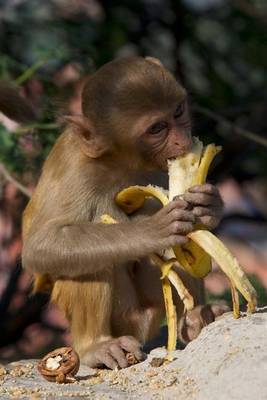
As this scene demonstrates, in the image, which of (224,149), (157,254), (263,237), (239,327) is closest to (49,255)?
(157,254)

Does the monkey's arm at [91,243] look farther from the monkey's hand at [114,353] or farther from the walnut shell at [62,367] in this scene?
the walnut shell at [62,367]

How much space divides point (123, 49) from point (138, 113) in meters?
4.53

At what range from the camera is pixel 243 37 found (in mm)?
12266

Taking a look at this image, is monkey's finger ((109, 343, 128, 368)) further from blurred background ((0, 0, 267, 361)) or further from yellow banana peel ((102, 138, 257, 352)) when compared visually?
blurred background ((0, 0, 267, 361))

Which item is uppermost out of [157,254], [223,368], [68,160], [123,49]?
[123,49]

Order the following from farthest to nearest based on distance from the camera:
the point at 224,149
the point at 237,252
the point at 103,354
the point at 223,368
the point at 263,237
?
1. the point at 263,237
2. the point at 237,252
3. the point at 224,149
4. the point at 103,354
5. the point at 223,368

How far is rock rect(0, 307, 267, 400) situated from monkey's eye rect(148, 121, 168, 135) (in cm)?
119

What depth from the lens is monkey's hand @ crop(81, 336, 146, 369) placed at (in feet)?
23.0

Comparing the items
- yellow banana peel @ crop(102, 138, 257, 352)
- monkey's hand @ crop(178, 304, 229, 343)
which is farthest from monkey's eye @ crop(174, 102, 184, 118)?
monkey's hand @ crop(178, 304, 229, 343)

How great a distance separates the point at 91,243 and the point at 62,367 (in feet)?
2.99

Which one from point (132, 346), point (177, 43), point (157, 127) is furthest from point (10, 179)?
A: point (177, 43)

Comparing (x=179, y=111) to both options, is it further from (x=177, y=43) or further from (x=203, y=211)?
(x=177, y=43)

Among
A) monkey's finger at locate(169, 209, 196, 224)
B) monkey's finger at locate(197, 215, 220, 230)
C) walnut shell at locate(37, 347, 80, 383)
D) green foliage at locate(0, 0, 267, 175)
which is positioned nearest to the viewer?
walnut shell at locate(37, 347, 80, 383)

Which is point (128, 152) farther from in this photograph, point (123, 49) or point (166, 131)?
point (123, 49)
